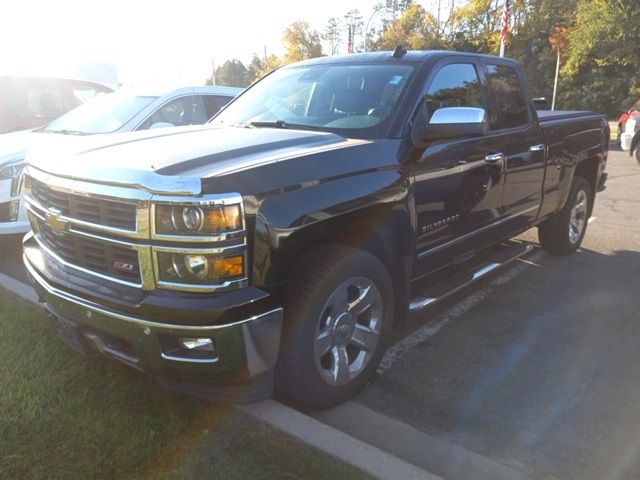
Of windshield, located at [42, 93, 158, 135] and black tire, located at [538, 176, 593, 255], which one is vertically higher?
windshield, located at [42, 93, 158, 135]

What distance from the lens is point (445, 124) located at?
3.25 meters

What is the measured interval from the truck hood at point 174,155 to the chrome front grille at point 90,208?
0.10 m

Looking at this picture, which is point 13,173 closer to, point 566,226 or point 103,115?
point 103,115

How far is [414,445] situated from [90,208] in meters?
1.95

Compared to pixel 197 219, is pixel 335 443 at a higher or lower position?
lower

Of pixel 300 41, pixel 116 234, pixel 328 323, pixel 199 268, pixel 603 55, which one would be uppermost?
pixel 300 41

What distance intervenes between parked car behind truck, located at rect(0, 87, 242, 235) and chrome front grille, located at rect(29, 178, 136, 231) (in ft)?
8.85

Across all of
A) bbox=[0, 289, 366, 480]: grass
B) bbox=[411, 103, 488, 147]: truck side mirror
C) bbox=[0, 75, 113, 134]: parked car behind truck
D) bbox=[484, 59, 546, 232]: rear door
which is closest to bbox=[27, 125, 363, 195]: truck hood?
bbox=[411, 103, 488, 147]: truck side mirror

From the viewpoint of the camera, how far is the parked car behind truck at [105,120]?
210 inches

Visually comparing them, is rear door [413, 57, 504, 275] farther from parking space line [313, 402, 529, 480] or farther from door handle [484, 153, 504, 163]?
parking space line [313, 402, 529, 480]

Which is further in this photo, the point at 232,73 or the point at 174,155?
→ the point at 232,73

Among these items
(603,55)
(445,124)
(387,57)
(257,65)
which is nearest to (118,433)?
(445,124)

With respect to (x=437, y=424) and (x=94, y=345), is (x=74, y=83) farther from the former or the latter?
(x=437, y=424)

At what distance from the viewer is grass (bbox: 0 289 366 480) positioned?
241 centimetres
